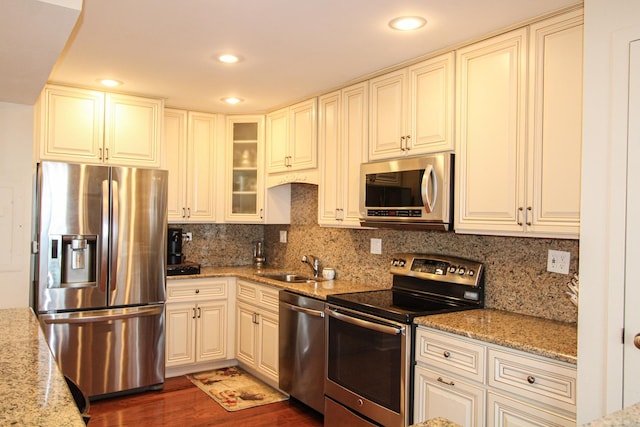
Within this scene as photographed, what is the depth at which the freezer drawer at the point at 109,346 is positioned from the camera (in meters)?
3.47

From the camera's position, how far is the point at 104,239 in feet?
11.9

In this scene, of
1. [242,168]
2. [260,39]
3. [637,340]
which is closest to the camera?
[637,340]

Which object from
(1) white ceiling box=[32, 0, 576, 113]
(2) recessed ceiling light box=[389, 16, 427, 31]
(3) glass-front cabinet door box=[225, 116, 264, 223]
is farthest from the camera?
(3) glass-front cabinet door box=[225, 116, 264, 223]

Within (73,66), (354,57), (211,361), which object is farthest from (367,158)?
(211,361)

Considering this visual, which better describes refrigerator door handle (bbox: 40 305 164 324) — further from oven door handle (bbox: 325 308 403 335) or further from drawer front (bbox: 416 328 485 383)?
drawer front (bbox: 416 328 485 383)

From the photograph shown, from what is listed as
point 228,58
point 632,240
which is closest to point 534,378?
point 632,240

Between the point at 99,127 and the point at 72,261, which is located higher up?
the point at 99,127

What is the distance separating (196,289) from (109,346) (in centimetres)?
80

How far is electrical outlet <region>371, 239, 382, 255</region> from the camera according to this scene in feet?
11.7

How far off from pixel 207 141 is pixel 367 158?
1.87 metres

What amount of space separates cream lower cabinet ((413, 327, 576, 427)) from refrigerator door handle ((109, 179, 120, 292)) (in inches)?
92.4

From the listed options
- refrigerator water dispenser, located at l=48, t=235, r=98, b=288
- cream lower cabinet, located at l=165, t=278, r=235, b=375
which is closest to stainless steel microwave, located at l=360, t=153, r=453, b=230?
cream lower cabinet, located at l=165, t=278, r=235, b=375

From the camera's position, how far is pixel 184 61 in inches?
121

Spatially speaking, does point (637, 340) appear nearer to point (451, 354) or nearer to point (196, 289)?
point (451, 354)
